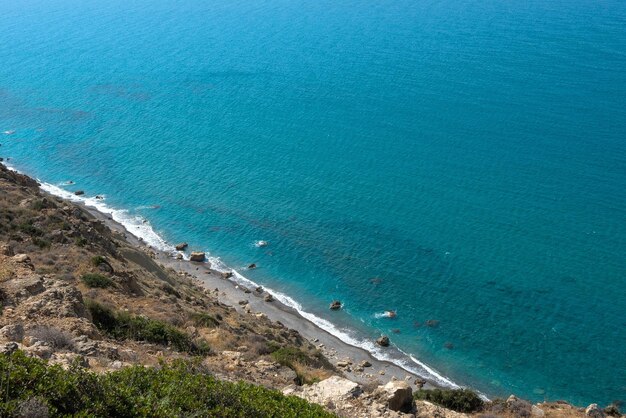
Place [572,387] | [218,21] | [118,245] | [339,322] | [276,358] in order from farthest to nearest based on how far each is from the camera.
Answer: [218,21]
[339,322]
[118,245]
[572,387]
[276,358]

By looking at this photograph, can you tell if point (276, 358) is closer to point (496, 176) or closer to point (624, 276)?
point (624, 276)

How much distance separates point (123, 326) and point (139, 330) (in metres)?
0.71

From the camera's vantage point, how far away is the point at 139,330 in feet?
84.0

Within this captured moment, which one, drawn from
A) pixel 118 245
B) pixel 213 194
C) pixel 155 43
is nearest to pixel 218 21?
pixel 155 43

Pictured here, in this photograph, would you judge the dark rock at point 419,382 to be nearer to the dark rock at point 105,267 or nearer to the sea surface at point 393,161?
the sea surface at point 393,161

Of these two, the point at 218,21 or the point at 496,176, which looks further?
the point at 218,21

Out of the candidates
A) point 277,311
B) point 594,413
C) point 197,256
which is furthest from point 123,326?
point 197,256

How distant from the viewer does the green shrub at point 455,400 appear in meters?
27.5

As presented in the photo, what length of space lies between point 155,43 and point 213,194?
64741mm

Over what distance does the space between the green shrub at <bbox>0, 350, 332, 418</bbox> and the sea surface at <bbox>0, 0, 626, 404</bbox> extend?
29.6 meters

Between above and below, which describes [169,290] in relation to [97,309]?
above

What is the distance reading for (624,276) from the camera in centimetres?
5138

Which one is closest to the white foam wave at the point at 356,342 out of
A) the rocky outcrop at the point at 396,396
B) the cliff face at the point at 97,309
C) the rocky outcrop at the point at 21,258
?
the cliff face at the point at 97,309

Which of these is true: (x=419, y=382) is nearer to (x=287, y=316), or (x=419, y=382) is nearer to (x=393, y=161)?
(x=287, y=316)
